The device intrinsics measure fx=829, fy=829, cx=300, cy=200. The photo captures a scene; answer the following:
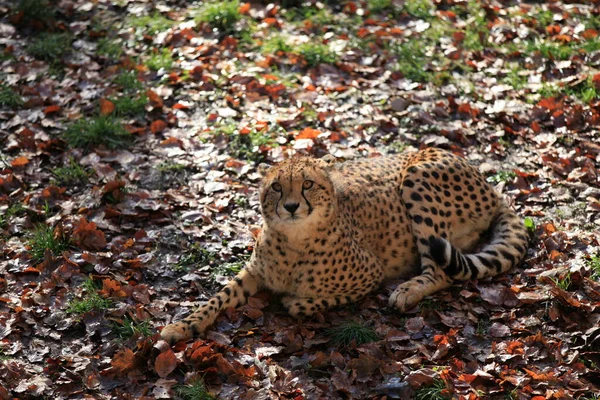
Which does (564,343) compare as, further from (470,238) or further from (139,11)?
(139,11)

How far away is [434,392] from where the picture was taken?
4730mm

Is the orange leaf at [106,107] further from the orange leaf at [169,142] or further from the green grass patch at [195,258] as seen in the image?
the green grass patch at [195,258]

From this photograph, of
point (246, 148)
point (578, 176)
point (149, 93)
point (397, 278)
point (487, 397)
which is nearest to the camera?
point (487, 397)

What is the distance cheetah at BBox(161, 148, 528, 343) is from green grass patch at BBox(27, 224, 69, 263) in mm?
1373

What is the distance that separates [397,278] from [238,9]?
495 cm

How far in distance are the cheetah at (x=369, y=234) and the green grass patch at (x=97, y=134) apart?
2.38 m

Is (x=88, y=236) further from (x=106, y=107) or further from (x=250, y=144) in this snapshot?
(x=106, y=107)

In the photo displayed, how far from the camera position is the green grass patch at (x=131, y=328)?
208 inches

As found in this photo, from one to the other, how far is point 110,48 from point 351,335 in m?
5.21

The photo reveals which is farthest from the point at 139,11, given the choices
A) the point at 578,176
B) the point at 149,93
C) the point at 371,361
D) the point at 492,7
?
the point at 371,361

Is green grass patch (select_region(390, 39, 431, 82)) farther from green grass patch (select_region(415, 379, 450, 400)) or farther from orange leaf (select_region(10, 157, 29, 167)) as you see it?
green grass patch (select_region(415, 379, 450, 400))

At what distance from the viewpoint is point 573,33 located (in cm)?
906

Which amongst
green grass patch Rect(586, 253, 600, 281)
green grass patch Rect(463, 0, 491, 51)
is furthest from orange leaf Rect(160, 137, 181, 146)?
green grass patch Rect(586, 253, 600, 281)

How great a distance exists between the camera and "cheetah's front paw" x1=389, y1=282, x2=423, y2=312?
5.53 metres
